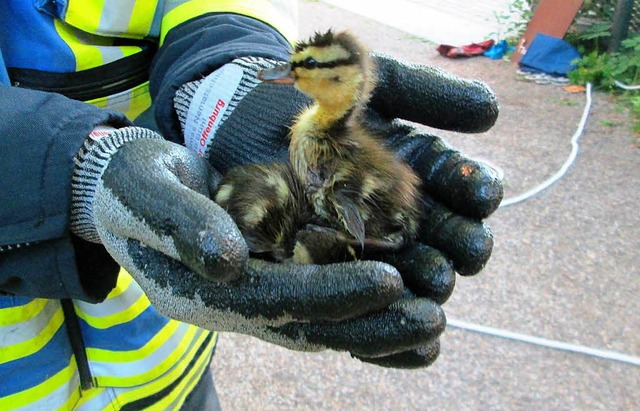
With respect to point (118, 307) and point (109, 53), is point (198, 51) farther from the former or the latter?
point (118, 307)

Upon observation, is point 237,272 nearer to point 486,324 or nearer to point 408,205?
point 408,205

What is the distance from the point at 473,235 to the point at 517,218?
2239 millimetres

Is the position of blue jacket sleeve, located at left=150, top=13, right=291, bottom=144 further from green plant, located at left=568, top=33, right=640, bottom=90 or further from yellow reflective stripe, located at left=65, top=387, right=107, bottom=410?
green plant, located at left=568, top=33, right=640, bottom=90

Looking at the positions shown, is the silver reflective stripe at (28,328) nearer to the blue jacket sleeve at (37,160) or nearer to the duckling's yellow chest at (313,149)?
the blue jacket sleeve at (37,160)

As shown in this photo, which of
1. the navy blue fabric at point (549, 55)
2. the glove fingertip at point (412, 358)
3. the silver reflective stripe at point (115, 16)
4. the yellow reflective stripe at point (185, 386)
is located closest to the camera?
the glove fingertip at point (412, 358)

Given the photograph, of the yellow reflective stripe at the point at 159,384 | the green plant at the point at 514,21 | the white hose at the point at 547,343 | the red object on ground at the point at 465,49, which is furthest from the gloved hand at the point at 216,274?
the green plant at the point at 514,21

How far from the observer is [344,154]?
1320mm

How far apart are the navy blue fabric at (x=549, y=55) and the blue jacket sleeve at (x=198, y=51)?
398 centimetres

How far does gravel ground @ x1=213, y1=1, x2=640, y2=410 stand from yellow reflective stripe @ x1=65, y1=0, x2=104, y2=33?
149 cm

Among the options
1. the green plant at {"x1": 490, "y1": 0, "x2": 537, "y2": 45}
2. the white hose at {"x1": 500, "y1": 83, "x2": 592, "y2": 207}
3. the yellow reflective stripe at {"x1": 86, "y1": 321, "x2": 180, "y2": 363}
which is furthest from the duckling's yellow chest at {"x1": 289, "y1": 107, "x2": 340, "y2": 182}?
the green plant at {"x1": 490, "y1": 0, "x2": 537, "y2": 45}

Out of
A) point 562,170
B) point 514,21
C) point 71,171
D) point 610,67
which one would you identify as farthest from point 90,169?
point 514,21

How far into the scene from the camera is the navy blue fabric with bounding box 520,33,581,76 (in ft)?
16.6

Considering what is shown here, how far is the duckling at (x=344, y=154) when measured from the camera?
1252 mm

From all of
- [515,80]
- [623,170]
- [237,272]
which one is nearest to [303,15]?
[515,80]
